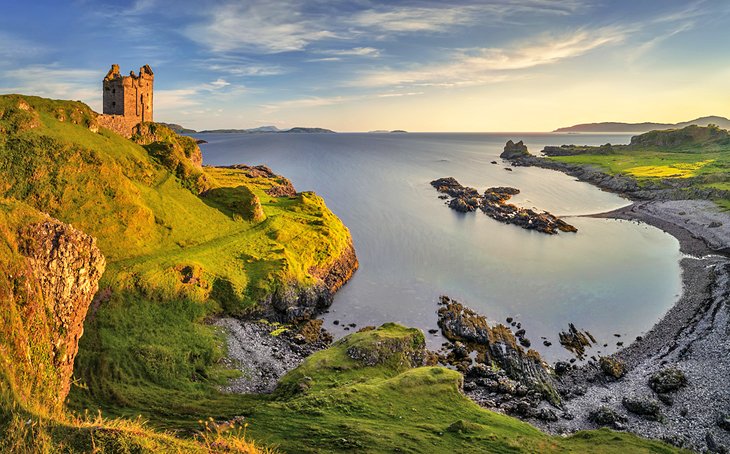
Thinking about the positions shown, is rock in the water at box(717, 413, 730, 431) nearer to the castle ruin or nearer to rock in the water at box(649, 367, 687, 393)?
rock in the water at box(649, 367, 687, 393)

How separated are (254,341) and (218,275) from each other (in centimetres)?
962

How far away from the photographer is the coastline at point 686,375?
97.9 feet

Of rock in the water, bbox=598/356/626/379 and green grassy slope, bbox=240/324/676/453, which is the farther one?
rock in the water, bbox=598/356/626/379

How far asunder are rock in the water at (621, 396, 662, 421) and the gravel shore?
185 mm

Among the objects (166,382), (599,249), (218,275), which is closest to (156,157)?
(218,275)

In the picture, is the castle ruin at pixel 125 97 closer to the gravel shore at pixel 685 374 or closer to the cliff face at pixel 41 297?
the cliff face at pixel 41 297

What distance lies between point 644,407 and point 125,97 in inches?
2906

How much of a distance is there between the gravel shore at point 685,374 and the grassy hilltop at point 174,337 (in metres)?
5.46

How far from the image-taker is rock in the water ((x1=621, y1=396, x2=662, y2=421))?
103 ft

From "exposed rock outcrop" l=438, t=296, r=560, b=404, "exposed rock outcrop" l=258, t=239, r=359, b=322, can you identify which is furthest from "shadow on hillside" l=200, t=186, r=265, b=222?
"exposed rock outcrop" l=438, t=296, r=560, b=404

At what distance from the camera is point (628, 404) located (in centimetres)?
3253

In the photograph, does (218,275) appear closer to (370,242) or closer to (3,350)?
(3,350)

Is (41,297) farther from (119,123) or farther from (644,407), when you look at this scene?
(119,123)

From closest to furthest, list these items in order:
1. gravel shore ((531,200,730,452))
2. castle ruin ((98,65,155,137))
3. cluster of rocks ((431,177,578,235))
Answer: gravel shore ((531,200,730,452)) → castle ruin ((98,65,155,137)) → cluster of rocks ((431,177,578,235))
